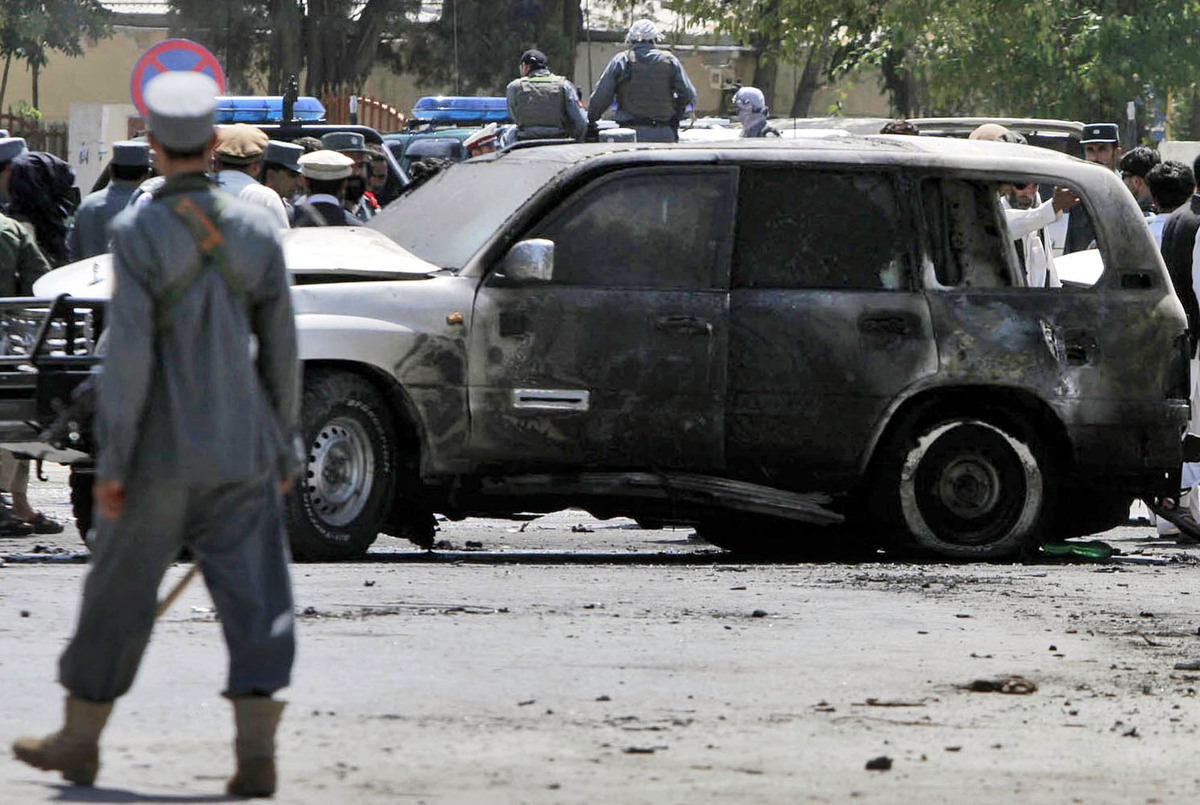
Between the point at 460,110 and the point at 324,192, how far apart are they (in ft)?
49.0

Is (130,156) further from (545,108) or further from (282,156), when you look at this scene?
(545,108)

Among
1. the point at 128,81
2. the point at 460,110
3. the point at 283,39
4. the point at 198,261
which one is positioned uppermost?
the point at 283,39

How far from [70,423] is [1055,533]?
459cm

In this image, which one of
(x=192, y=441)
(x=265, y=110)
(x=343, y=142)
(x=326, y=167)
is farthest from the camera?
(x=265, y=110)

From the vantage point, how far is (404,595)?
9.61m

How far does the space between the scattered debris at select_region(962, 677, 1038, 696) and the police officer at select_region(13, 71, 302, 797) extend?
2.60 metres

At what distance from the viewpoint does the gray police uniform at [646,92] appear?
1625 centimetres

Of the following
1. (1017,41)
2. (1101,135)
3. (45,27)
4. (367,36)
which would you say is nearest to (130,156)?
(1101,135)

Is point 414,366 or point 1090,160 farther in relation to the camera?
point 1090,160

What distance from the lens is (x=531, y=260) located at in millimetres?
10758

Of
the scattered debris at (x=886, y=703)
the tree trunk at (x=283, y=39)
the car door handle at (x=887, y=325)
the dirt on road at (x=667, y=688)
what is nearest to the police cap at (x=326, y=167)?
the dirt on road at (x=667, y=688)

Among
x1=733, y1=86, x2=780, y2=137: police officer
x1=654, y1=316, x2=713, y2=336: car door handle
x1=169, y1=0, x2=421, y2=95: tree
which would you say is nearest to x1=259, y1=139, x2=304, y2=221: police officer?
x1=654, y1=316, x2=713, y2=336: car door handle

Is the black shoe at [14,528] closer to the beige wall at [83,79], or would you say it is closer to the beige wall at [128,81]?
the beige wall at [128,81]

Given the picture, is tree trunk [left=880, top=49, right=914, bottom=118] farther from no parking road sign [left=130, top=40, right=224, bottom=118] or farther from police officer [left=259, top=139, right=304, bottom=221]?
police officer [left=259, top=139, right=304, bottom=221]
